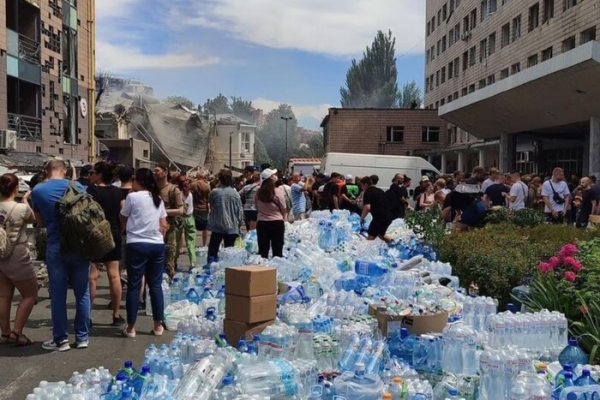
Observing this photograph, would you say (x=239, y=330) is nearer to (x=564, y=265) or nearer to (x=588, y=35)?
(x=564, y=265)

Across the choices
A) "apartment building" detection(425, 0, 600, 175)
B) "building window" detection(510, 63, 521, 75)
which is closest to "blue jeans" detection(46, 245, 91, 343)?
"apartment building" detection(425, 0, 600, 175)

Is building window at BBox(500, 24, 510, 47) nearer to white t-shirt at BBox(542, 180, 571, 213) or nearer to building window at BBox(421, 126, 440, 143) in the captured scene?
building window at BBox(421, 126, 440, 143)

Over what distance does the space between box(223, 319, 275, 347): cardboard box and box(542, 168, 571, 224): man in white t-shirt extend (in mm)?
8958

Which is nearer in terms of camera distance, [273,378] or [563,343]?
[273,378]

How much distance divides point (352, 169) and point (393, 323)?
733 inches

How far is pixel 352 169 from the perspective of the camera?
941 inches

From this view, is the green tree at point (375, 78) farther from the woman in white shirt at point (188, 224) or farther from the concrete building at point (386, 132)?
the woman in white shirt at point (188, 224)

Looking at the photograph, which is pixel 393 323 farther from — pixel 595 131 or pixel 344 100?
pixel 344 100

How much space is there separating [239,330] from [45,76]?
23.8 meters

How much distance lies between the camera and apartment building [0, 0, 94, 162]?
2355cm

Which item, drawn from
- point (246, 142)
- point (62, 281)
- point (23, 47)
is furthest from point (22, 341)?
point (246, 142)

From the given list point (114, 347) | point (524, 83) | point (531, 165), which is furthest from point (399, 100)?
point (114, 347)

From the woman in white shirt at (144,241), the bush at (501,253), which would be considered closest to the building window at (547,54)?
the bush at (501,253)

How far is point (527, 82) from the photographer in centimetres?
2234
